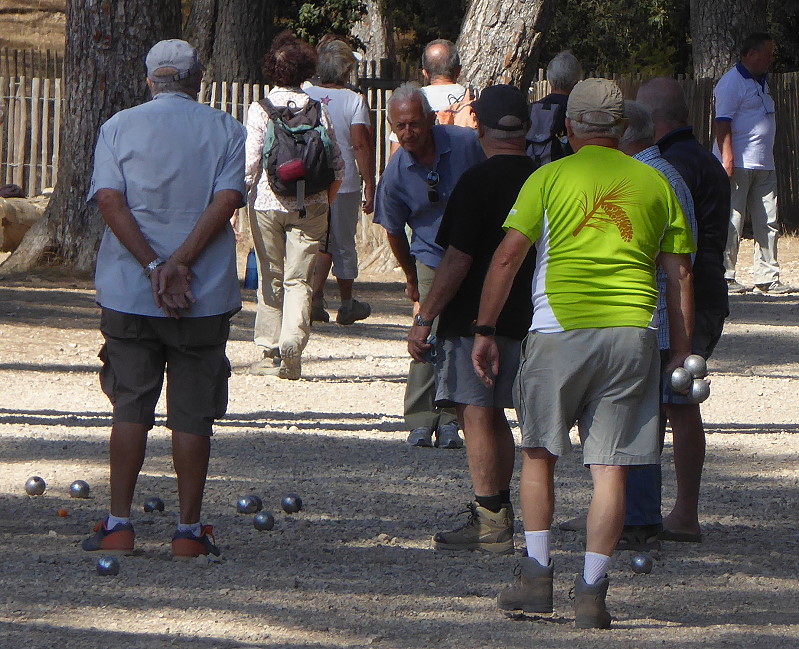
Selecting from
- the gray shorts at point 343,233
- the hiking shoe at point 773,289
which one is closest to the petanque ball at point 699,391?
the gray shorts at point 343,233

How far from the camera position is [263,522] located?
5805mm

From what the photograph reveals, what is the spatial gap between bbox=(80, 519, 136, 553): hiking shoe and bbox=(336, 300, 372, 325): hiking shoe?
6529mm

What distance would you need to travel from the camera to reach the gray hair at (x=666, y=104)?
589cm

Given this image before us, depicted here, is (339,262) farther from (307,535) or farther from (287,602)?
(287,602)

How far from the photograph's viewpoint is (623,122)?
15.4 ft

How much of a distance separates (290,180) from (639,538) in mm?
4063

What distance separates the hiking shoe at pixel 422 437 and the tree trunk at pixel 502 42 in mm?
6973

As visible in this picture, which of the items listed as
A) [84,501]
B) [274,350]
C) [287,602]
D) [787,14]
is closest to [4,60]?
[787,14]

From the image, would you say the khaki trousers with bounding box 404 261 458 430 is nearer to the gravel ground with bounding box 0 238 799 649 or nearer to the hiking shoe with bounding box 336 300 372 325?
the gravel ground with bounding box 0 238 799 649

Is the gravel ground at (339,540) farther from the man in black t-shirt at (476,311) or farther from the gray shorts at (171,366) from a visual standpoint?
the gray shorts at (171,366)

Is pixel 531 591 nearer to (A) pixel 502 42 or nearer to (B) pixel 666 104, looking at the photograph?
(B) pixel 666 104

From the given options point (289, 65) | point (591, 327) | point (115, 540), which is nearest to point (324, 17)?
point (289, 65)

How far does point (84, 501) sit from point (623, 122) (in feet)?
9.89

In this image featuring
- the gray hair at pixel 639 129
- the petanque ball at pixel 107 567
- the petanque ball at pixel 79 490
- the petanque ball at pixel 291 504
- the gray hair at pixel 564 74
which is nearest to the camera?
the petanque ball at pixel 107 567
